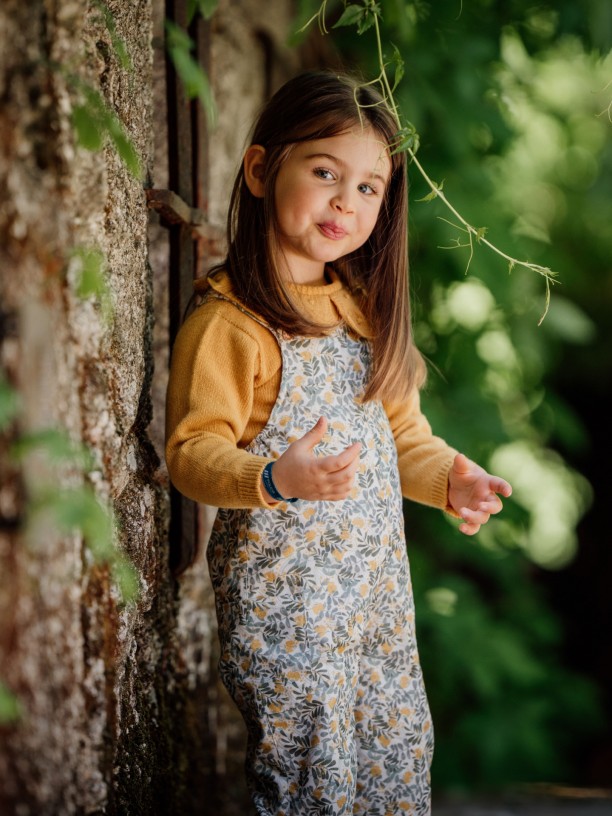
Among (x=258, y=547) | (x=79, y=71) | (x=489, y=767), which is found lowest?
(x=489, y=767)

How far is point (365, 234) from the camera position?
1425 mm

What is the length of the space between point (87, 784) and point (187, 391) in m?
0.54

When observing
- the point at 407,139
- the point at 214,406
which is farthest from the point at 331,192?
the point at 214,406

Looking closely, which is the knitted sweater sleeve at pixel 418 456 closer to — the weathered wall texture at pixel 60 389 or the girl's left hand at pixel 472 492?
the girl's left hand at pixel 472 492

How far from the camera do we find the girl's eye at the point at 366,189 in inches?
55.0

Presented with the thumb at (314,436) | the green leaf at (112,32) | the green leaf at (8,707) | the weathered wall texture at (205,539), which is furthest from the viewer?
the weathered wall texture at (205,539)

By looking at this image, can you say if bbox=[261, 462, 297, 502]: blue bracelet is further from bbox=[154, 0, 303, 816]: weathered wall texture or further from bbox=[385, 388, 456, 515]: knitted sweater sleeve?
bbox=[154, 0, 303, 816]: weathered wall texture

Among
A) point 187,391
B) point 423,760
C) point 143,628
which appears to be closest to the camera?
point 187,391

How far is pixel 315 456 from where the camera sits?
124cm

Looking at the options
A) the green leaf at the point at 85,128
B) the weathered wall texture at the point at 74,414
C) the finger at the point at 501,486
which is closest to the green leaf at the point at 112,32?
the weathered wall texture at the point at 74,414

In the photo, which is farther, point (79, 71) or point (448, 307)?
point (448, 307)

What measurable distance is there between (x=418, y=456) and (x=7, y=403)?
90 cm

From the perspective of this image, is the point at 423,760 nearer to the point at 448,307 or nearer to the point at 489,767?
the point at 448,307

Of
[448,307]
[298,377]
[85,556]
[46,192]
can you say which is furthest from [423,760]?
[448,307]
